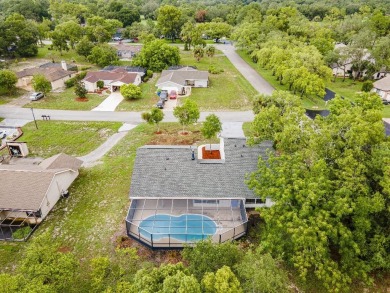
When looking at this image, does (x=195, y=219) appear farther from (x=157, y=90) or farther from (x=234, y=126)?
(x=157, y=90)

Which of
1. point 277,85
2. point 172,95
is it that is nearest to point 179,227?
point 172,95

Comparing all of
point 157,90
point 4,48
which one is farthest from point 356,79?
point 4,48

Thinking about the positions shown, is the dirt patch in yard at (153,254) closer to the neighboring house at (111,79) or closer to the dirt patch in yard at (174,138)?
the dirt patch in yard at (174,138)

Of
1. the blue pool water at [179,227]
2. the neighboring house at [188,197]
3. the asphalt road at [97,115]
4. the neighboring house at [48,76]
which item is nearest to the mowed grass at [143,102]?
the asphalt road at [97,115]

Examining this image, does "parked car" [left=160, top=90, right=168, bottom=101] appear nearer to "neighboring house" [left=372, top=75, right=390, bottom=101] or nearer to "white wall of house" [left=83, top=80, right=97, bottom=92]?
"white wall of house" [left=83, top=80, right=97, bottom=92]

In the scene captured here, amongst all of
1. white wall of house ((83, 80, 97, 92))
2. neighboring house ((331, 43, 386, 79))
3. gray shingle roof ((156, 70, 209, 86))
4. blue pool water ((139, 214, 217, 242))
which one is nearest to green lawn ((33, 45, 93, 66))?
white wall of house ((83, 80, 97, 92))

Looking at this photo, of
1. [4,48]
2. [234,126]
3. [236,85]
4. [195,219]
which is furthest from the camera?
[4,48]
